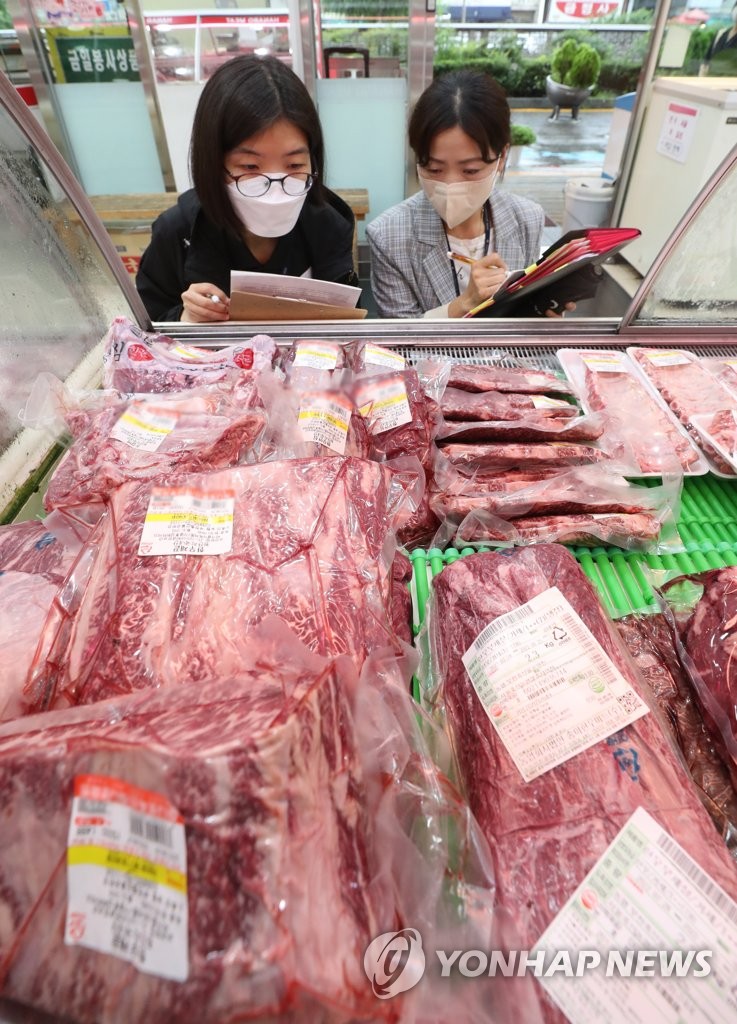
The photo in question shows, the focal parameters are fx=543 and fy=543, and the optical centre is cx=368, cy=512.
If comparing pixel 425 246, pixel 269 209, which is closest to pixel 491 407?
pixel 269 209

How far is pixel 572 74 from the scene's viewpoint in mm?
9109

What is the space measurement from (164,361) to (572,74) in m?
10.8

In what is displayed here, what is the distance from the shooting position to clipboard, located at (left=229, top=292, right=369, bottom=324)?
6.83 ft

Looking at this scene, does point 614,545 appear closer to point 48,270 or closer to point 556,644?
point 556,644

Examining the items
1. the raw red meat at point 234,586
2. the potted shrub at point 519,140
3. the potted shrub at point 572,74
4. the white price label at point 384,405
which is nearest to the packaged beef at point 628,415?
the white price label at point 384,405

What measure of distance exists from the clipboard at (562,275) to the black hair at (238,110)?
119 centimetres

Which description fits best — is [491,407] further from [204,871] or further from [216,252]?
[216,252]

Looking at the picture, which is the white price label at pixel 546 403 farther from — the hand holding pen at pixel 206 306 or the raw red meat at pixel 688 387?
the hand holding pen at pixel 206 306

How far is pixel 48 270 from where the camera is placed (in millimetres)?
1738

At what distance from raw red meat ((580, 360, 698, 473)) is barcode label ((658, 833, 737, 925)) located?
120cm

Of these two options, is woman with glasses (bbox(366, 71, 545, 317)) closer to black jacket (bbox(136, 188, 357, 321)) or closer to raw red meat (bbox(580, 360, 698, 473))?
black jacket (bbox(136, 188, 357, 321))

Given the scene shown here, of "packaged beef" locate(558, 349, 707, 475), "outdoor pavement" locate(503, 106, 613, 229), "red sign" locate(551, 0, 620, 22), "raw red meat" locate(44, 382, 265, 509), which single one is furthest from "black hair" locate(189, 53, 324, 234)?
"red sign" locate(551, 0, 620, 22)

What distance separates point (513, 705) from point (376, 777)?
29 centimetres

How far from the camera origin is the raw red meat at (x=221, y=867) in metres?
0.57
